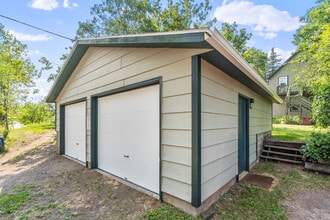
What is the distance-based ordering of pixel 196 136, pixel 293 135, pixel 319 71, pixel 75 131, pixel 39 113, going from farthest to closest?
1. pixel 39 113
2. pixel 293 135
3. pixel 319 71
4. pixel 75 131
5. pixel 196 136

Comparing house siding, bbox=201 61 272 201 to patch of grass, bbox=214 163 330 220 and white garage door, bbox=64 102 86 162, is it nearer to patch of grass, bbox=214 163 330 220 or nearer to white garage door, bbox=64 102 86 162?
patch of grass, bbox=214 163 330 220

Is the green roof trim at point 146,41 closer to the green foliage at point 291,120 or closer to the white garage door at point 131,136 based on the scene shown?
the white garage door at point 131,136

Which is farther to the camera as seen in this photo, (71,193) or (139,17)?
(139,17)

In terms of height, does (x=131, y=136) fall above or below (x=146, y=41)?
below

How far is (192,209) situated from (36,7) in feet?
28.3

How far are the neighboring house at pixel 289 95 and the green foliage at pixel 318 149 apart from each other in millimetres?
8445

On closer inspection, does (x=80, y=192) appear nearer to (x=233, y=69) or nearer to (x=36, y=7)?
(x=233, y=69)

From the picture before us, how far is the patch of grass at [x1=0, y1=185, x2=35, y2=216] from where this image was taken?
3307mm

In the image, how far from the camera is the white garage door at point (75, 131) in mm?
5945

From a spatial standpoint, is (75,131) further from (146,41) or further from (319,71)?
(319,71)

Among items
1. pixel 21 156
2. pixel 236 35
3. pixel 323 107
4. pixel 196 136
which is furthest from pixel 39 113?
pixel 323 107

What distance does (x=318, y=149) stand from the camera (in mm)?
4973

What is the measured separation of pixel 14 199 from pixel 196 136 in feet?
12.7

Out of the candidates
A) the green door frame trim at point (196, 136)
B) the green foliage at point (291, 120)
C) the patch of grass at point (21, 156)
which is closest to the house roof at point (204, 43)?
the green door frame trim at point (196, 136)
